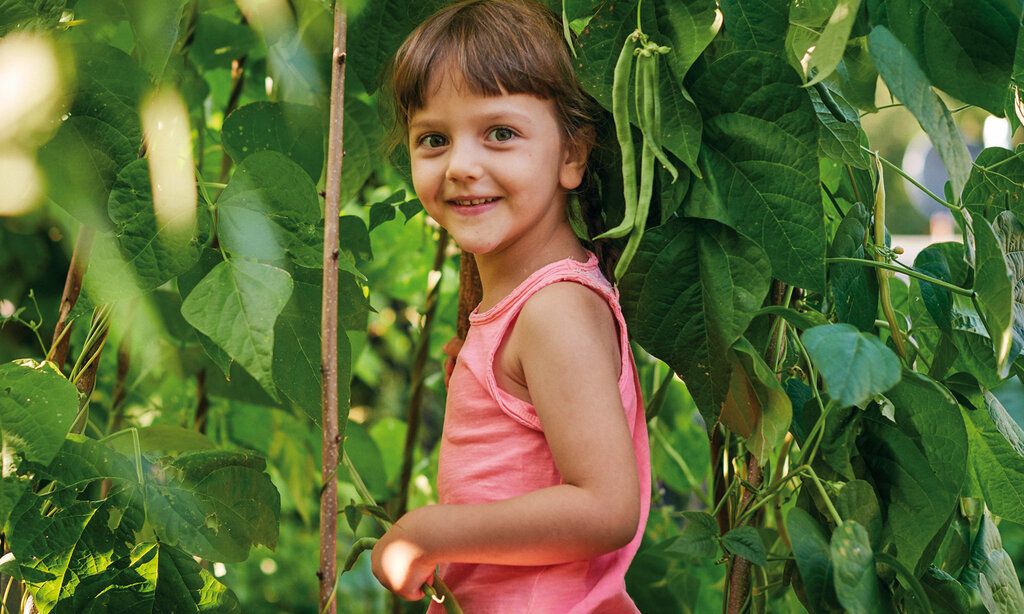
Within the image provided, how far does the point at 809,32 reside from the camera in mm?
766

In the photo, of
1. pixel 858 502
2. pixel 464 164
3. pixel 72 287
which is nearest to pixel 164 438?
pixel 72 287

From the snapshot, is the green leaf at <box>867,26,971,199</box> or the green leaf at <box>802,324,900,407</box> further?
the green leaf at <box>867,26,971,199</box>

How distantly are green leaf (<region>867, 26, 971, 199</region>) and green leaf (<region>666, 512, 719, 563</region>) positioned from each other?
12.9 inches

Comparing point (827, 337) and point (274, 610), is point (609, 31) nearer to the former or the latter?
point (827, 337)

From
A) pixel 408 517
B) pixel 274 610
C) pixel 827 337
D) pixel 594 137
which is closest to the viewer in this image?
pixel 827 337

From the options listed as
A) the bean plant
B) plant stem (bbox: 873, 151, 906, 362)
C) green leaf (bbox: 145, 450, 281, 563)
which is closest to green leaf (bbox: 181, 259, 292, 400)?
the bean plant

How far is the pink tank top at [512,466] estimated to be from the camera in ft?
2.66

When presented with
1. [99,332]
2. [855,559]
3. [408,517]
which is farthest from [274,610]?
[855,559]

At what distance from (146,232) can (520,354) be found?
297 millimetres

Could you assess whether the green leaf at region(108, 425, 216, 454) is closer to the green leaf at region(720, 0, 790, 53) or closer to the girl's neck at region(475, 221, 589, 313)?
the girl's neck at region(475, 221, 589, 313)

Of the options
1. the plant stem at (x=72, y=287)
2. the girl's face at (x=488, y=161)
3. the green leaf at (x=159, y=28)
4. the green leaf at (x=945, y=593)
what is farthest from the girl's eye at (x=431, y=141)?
the green leaf at (x=945, y=593)

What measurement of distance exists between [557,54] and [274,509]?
0.43 metres

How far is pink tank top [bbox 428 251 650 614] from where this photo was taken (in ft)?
2.66

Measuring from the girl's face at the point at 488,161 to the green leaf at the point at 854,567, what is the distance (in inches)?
13.1
